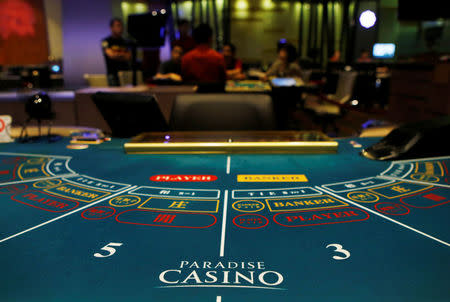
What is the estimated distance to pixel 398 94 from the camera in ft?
18.0

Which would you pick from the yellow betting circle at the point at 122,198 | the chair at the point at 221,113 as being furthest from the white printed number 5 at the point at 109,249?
the chair at the point at 221,113

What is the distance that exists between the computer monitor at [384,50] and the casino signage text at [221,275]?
1.75m

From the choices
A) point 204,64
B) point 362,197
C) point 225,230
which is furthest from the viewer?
point 204,64

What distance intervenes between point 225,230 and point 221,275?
18 cm

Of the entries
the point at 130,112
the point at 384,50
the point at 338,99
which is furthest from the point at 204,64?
the point at 130,112

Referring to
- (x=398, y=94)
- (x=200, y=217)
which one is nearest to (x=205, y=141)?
(x=200, y=217)

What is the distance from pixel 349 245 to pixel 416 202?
1.12 feet

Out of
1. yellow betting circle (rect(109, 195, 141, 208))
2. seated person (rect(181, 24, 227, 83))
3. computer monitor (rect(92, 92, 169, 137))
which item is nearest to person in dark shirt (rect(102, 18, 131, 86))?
seated person (rect(181, 24, 227, 83))

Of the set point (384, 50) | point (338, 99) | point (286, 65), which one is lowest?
point (338, 99)

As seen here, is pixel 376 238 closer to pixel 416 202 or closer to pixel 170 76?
pixel 416 202

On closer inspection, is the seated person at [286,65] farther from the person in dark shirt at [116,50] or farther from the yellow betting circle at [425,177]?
the yellow betting circle at [425,177]

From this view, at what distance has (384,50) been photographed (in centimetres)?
210

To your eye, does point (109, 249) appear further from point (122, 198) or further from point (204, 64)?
point (204, 64)

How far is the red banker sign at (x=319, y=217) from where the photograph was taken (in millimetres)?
842
